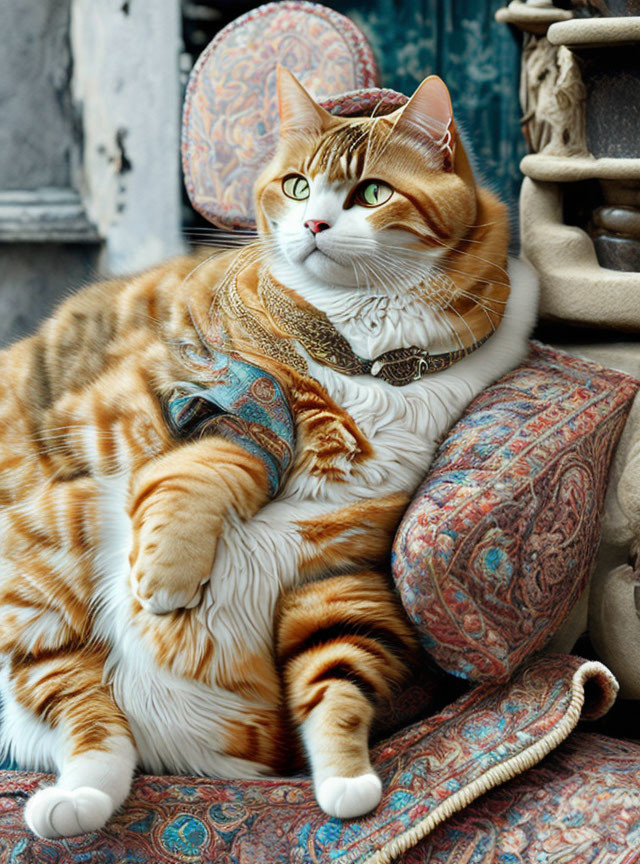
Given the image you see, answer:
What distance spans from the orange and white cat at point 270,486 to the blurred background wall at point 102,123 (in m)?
0.69

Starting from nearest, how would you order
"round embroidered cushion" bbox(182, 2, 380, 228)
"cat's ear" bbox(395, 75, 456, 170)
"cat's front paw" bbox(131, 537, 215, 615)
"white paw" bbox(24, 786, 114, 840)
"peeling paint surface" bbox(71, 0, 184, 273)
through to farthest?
"white paw" bbox(24, 786, 114, 840) < "cat's front paw" bbox(131, 537, 215, 615) < "cat's ear" bbox(395, 75, 456, 170) < "round embroidered cushion" bbox(182, 2, 380, 228) < "peeling paint surface" bbox(71, 0, 184, 273)

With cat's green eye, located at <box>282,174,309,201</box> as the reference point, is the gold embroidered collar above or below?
below

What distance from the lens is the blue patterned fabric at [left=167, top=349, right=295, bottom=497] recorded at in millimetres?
1224

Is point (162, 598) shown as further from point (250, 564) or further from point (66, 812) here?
point (66, 812)

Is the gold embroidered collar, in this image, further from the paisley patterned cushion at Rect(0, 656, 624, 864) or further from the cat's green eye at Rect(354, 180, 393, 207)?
the paisley patterned cushion at Rect(0, 656, 624, 864)

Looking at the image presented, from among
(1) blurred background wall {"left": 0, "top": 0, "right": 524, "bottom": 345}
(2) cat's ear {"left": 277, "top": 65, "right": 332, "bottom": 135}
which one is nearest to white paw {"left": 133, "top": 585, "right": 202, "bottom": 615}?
(2) cat's ear {"left": 277, "top": 65, "right": 332, "bottom": 135}

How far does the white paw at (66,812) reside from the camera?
3.22 ft

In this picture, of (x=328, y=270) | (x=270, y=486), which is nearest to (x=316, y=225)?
(x=328, y=270)

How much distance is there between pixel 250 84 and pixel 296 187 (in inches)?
19.6

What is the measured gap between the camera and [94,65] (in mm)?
2342

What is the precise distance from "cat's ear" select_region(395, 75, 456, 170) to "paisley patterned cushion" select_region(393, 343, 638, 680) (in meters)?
0.37

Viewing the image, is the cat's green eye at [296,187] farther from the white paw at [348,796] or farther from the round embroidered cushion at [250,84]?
the white paw at [348,796]

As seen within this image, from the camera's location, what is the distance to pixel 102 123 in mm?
2361

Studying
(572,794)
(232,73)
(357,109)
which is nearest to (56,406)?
(357,109)
